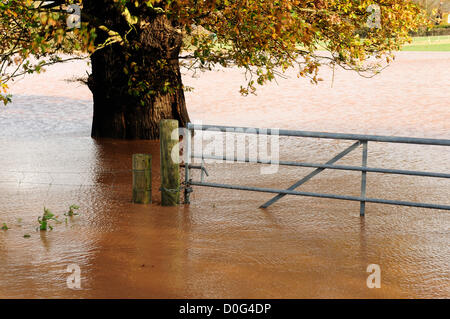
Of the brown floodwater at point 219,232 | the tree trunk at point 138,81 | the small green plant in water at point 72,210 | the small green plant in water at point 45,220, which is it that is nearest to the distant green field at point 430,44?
the brown floodwater at point 219,232

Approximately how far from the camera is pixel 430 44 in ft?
242

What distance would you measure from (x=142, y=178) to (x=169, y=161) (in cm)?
54

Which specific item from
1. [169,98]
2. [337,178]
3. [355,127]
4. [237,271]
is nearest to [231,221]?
[237,271]

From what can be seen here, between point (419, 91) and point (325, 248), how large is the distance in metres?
26.6

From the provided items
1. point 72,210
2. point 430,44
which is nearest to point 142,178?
point 72,210

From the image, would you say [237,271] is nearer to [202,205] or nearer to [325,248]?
[325,248]

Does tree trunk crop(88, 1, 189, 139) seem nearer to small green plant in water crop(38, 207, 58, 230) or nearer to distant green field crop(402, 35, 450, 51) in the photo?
small green plant in water crop(38, 207, 58, 230)

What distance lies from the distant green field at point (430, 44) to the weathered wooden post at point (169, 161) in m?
60.2

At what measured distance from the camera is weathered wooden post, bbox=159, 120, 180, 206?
31.3 ft

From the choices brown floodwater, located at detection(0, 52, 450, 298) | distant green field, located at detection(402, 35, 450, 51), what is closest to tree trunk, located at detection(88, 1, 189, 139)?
brown floodwater, located at detection(0, 52, 450, 298)

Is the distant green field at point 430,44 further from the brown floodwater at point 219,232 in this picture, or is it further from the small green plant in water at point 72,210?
the small green plant in water at point 72,210

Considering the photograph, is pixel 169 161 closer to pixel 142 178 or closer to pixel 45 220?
pixel 142 178

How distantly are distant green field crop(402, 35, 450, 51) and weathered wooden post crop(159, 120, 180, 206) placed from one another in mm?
60197

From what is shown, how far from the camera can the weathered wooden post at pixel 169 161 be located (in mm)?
9539
